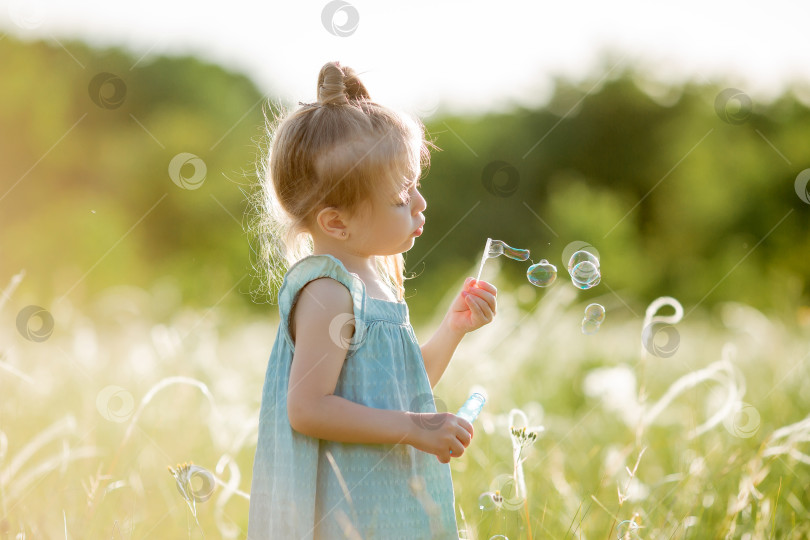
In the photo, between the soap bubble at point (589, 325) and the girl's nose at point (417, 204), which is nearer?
the girl's nose at point (417, 204)

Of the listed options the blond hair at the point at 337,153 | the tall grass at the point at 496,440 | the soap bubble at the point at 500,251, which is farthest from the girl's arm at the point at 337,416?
the soap bubble at the point at 500,251

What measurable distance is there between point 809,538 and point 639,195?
1983 cm

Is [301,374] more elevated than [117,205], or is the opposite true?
[117,205]

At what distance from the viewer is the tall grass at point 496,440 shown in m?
2.09

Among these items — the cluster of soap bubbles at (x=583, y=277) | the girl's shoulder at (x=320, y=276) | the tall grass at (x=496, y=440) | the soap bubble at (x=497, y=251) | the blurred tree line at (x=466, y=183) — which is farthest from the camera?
the blurred tree line at (x=466, y=183)

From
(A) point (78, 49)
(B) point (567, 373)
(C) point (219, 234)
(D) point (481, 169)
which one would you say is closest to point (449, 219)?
(D) point (481, 169)

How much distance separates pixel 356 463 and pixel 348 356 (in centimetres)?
22

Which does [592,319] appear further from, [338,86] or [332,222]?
[338,86]

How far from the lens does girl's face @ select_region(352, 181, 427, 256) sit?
1.78m

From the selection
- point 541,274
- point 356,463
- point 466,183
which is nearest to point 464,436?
point 356,463

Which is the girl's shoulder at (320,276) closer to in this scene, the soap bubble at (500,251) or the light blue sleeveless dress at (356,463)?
the light blue sleeveless dress at (356,463)

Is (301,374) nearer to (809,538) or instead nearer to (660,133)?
(809,538)

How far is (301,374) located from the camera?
63.9 inches

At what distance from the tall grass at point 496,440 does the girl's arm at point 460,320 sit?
203mm
